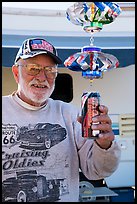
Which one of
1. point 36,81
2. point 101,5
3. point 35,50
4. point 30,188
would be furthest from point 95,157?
point 101,5

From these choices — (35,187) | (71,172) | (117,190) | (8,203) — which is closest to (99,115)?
(71,172)

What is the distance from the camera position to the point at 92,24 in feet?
6.00

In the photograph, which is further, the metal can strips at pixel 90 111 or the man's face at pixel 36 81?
the man's face at pixel 36 81

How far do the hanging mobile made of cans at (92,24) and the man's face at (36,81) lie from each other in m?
0.18

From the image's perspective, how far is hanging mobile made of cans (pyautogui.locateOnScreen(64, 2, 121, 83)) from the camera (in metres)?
1.81

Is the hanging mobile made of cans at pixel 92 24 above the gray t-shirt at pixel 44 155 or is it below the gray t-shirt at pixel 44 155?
above

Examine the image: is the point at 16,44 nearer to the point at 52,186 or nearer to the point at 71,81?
the point at 71,81

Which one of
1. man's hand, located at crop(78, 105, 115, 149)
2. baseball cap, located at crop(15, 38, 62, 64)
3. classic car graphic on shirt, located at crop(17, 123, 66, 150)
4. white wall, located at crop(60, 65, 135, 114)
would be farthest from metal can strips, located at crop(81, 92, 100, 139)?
white wall, located at crop(60, 65, 135, 114)

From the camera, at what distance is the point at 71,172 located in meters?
1.82

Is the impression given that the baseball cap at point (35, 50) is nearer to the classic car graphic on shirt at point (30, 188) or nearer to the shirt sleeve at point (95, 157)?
the shirt sleeve at point (95, 157)

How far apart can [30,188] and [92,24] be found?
0.86 m

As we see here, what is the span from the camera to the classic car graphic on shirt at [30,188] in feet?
5.71

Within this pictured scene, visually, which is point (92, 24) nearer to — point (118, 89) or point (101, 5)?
point (101, 5)

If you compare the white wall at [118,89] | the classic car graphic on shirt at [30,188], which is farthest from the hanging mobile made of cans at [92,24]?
the white wall at [118,89]
